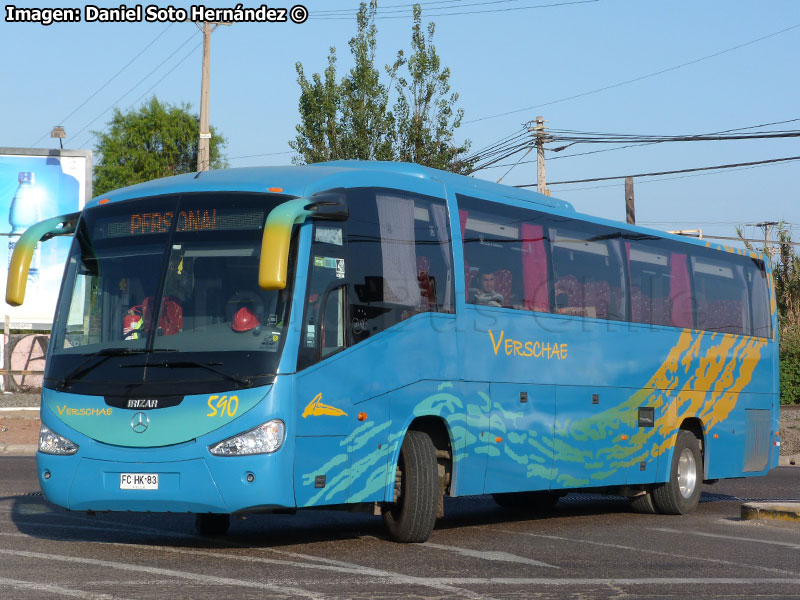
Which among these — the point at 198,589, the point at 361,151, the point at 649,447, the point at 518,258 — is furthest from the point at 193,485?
the point at 361,151

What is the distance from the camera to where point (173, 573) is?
355 inches

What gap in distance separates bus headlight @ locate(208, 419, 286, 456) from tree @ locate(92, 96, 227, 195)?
7487 cm

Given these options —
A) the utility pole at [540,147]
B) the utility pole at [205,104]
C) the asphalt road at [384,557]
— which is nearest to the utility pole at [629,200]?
the utility pole at [540,147]

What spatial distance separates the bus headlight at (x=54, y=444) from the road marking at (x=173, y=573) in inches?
32.2

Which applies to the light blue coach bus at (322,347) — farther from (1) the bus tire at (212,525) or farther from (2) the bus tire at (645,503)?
(2) the bus tire at (645,503)

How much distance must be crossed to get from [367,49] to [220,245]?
21877 mm

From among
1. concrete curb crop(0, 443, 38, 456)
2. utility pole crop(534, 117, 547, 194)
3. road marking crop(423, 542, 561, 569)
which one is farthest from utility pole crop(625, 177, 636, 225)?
road marking crop(423, 542, 561, 569)

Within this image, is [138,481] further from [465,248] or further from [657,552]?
[657,552]

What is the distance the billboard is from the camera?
1673 inches

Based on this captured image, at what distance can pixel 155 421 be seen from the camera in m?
9.84

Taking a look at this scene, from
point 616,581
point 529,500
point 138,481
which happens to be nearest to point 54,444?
point 138,481

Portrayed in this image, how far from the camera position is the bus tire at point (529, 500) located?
1563 centimetres

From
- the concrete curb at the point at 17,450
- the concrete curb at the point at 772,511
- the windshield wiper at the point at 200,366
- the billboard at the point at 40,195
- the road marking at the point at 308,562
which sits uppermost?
the billboard at the point at 40,195

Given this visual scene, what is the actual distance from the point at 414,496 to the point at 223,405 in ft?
7.11
